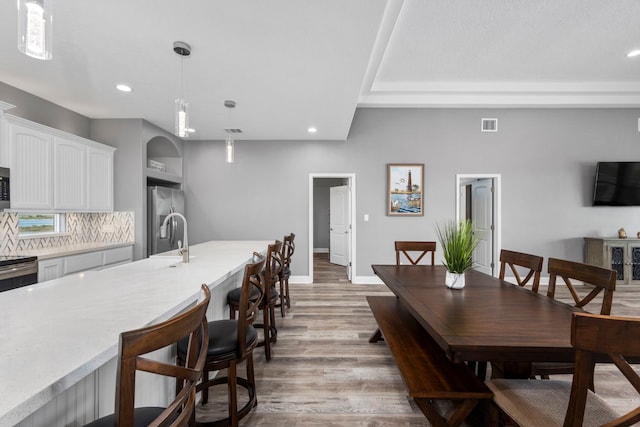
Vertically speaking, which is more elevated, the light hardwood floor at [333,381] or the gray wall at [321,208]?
the gray wall at [321,208]

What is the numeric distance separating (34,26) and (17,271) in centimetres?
251

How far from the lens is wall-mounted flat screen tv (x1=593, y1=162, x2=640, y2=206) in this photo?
463 cm

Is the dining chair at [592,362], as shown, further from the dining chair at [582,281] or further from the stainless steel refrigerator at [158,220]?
the stainless steel refrigerator at [158,220]

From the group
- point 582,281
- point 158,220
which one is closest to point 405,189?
point 582,281

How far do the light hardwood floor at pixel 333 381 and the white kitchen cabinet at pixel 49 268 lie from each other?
2.23 meters

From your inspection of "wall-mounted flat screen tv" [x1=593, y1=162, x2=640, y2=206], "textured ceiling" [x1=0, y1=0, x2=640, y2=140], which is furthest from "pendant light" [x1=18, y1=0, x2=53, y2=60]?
"wall-mounted flat screen tv" [x1=593, y1=162, x2=640, y2=206]

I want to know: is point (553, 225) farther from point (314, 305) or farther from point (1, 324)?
point (1, 324)

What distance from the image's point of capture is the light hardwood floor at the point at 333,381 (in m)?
1.78

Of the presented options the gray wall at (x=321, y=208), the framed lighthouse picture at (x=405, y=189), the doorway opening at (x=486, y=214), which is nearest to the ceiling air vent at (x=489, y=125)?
the doorway opening at (x=486, y=214)

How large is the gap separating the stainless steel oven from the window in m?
0.93

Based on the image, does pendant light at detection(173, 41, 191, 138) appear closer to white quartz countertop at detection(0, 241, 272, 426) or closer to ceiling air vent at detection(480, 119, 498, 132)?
white quartz countertop at detection(0, 241, 272, 426)

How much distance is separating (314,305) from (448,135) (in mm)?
3660

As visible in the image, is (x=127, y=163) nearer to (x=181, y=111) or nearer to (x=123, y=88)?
(x=123, y=88)

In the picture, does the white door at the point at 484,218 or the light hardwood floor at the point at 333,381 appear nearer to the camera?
the light hardwood floor at the point at 333,381
